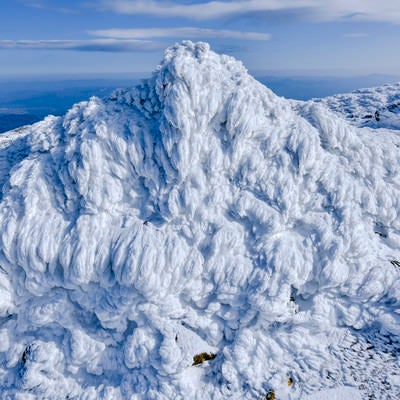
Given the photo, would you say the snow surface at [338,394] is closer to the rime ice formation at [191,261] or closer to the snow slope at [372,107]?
the rime ice formation at [191,261]

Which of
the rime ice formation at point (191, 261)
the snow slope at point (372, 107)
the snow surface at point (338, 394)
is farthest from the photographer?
the snow slope at point (372, 107)

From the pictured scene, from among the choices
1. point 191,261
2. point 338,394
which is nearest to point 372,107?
point 191,261

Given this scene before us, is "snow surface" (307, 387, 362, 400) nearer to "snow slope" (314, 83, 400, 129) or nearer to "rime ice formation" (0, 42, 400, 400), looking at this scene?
"rime ice formation" (0, 42, 400, 400)

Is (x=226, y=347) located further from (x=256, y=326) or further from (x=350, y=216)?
(x=350, y=216)

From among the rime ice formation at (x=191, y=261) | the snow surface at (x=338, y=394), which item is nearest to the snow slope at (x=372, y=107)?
the rime ice formation at (x=191, y=261)

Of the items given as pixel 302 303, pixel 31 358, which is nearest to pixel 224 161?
pixel 302 303

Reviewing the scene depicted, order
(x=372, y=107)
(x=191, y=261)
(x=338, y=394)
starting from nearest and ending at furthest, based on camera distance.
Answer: (x=338, y=394) → (x=191, y=261) → (x=372, y=107)

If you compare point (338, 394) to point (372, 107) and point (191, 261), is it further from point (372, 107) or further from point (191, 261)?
point (372, 107)

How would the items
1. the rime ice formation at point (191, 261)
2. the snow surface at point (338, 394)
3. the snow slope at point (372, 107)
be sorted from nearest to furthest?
the snow surface at point (338, 394)
the rime ice formation at point (191, 261)
the snow slope at point (372, 107)
